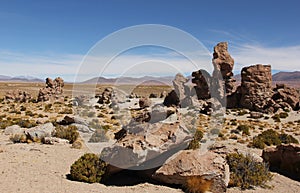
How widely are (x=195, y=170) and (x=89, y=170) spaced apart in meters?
3.69

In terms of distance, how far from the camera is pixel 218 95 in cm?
4056

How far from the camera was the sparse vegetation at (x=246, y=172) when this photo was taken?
9.91 m

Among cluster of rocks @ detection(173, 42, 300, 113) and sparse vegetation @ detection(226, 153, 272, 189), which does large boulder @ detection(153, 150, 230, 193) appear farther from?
cluster of rocks @ detection(173, 42, 300, 113)

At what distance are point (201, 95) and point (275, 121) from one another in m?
15.8

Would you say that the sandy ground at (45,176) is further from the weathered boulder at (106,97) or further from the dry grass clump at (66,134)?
the weathered boulder at (106,97)

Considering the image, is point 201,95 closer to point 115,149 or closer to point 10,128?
point 10,128

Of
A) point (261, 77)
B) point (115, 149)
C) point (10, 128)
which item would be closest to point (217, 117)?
point (261, 77)

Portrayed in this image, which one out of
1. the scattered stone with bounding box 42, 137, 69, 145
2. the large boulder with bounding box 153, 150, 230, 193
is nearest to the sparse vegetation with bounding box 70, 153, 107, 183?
the large boulder with bounding box 153, 150, 230, 193

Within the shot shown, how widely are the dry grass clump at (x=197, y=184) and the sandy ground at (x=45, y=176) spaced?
1.31 feet

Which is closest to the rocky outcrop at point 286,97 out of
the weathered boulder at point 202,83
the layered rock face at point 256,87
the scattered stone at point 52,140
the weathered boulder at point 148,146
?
the layered rock face at point 256,87

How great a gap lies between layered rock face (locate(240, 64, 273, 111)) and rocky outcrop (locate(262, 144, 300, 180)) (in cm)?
2663

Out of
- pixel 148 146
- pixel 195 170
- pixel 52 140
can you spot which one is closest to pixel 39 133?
pixel 52 140

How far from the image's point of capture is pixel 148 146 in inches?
352

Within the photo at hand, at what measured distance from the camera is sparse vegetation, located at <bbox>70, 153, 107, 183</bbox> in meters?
9.32
